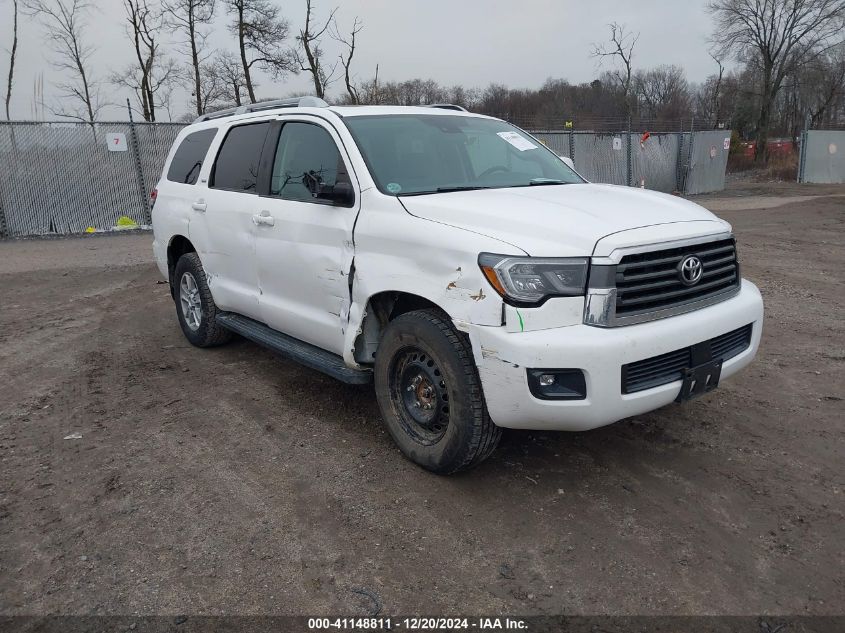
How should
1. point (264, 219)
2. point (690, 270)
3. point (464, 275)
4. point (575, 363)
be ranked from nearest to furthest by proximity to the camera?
point (575, 363) → point (464, 275) → point (690, 270) → point (264, 219)

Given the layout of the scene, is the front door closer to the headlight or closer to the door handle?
the door handle

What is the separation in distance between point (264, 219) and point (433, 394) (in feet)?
6.01

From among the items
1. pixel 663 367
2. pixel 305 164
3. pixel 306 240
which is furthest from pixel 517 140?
pixel 663 367

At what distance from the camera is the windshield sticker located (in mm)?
4609

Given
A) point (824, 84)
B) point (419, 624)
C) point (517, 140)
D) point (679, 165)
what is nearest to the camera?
point (419, 624)

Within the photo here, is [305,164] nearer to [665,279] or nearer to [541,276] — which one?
[541,276]

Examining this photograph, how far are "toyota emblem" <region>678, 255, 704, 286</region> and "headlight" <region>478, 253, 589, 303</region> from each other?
1.88ft

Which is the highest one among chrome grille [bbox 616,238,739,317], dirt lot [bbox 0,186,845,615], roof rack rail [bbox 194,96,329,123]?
roof rack rail [bbox 194,96,329,123]

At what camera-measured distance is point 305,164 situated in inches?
170

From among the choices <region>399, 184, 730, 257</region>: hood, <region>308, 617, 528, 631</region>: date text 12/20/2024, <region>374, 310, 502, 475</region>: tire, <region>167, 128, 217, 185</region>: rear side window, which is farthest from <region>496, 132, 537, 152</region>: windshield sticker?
<region>308, 617, 528, 631</region>: date text 12/20/2024

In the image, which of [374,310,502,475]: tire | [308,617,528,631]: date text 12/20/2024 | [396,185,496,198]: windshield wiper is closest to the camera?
[308,617,528,631]: date text 12/20/2024

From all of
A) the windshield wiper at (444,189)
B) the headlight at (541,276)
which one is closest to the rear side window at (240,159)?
the windshield wiper at (444,189)

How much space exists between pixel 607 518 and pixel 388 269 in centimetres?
167

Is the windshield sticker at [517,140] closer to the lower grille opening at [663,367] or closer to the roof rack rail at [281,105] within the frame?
the roof rack rail at [281,105]
